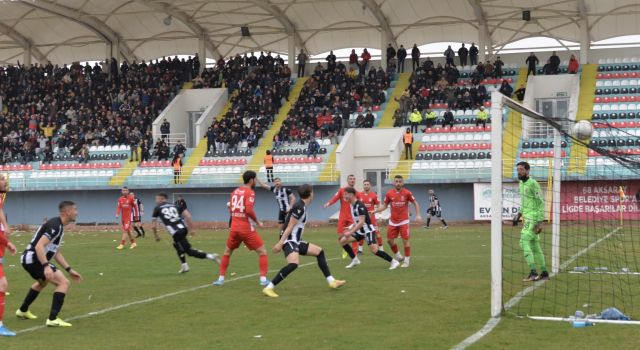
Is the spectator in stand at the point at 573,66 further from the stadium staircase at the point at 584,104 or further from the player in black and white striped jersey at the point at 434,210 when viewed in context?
the player in black and white striped jersey at the point at 434,210

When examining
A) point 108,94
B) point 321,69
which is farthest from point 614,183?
point 108,94

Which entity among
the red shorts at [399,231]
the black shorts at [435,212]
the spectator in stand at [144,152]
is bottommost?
the black shorts at [435,212]

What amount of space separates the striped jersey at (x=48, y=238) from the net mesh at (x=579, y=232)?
6002 millimetres

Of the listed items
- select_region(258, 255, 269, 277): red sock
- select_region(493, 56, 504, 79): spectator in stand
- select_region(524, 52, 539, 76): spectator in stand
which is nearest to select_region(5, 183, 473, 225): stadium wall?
select_region(493, 56, 504, 79): spectator in stand

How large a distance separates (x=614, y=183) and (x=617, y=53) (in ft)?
45.0

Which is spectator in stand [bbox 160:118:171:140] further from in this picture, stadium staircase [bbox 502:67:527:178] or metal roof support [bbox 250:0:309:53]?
stadium staircase [bbox 502:67:527:178]

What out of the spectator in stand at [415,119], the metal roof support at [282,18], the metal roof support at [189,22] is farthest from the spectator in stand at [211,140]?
the spectator in stand at [415,119]

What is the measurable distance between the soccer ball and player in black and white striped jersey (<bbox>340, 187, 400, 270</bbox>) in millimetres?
4711

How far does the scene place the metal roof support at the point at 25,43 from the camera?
182 ft

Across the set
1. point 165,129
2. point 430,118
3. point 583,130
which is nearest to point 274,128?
point 165,129

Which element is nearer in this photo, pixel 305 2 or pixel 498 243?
pixel 498 243

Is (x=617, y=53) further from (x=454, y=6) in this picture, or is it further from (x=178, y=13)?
(x=178, y=13)

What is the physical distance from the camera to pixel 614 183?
123 ft

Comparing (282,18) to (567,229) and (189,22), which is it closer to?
(189,22)
